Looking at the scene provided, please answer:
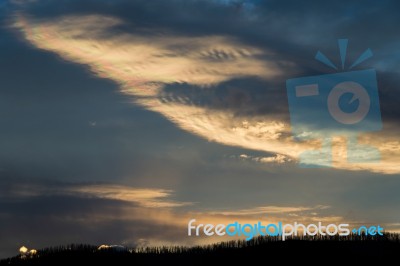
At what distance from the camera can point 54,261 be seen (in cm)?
4159

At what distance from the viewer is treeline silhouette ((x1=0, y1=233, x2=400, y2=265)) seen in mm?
34906

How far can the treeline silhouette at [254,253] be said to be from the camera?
34906 mm

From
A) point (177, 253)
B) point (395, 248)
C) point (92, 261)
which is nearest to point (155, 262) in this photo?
point (177, 253)

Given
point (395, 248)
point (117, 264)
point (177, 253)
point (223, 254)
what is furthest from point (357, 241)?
point (117, 264)

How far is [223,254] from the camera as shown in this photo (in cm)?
3797

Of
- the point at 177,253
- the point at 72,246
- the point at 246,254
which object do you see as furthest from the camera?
the point at 72,246

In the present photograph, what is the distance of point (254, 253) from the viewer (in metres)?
36.8

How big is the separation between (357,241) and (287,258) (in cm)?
434

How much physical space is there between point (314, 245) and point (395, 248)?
435 centimetres

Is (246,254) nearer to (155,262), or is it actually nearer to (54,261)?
(155,262)

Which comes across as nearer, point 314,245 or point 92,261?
point 314,245

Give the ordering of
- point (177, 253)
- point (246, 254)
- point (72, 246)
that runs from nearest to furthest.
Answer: point (246, 254) → point (177, 253) → point (72, 246)

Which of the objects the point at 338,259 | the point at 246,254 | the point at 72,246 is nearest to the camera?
the point at 338,259

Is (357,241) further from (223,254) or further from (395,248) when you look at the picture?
(223,254)
